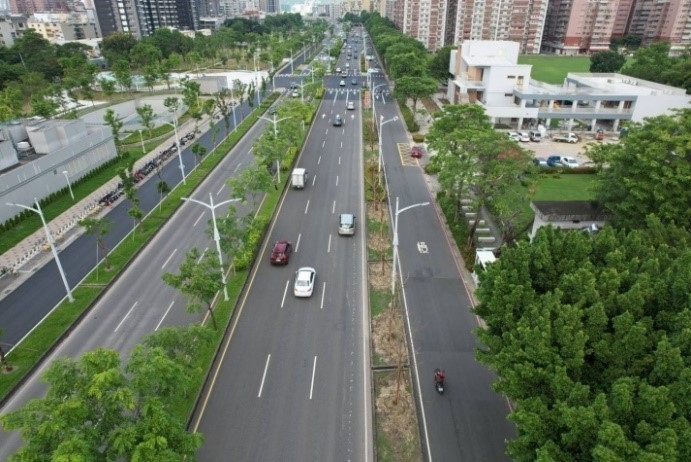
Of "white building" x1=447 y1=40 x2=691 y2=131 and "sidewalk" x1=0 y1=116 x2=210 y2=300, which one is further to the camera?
"white building" x1=447 y1=40 x2=691 y2=131

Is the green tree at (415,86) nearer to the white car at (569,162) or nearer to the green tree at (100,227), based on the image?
the white car at (569,162)

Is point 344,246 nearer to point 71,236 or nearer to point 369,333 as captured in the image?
point 369,333

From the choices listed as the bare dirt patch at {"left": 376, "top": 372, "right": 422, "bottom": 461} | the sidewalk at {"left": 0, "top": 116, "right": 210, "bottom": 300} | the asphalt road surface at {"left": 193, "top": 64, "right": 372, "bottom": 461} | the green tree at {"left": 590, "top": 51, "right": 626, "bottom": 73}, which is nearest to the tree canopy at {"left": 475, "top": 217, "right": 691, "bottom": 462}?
the bare dirt patch at {"left": 376, "top": 372, "right": 422, "bottom": 461}

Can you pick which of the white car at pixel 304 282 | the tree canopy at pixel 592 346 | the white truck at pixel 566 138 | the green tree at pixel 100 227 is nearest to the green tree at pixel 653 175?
the tree canopy at pixel 592 346

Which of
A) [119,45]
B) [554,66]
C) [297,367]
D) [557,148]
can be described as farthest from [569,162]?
[119,45]

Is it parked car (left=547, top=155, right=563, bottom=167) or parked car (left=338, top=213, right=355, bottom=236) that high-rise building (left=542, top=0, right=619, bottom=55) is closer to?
parked car (left=547, top=155, right=563, bottom=167)

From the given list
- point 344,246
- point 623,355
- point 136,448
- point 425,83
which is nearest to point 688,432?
point 623,355
